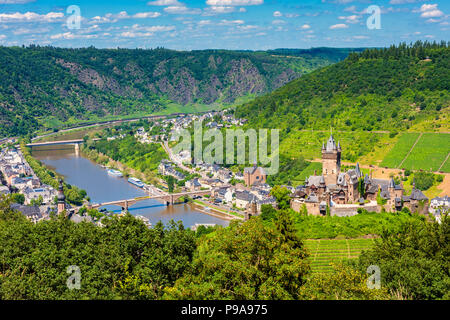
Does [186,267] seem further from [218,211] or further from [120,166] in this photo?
[120,166]

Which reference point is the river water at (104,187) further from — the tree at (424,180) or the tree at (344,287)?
the tree at (344,287)

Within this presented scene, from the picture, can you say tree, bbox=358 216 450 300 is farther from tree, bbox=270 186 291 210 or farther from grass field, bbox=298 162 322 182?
grass field, bbox=298 162 322 182

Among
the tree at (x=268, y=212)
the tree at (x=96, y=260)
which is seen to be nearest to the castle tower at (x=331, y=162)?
the tree at (x=268, y=212)

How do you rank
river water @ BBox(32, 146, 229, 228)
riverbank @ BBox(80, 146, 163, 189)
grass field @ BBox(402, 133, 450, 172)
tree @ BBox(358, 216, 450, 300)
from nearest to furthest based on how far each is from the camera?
1. tree @ BBox(358, 216, 450, 300)
2. grass field @ BBox(402, 133, 450, 172)
3. river water @ BBox(32, 146, 229, 228)
4. riverbank @ BBox(80, 146, 163, 189)

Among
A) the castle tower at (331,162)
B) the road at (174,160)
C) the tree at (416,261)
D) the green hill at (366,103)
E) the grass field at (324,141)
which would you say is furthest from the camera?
the road at (174,160)

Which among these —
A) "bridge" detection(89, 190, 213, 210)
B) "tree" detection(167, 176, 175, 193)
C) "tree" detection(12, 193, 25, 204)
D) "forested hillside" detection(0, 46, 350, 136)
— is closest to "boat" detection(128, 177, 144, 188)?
"tree" detection(167, 176, 175, 193)
